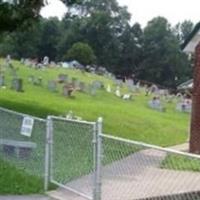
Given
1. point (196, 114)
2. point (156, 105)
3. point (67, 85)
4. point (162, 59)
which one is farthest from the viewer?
point (162, 59)

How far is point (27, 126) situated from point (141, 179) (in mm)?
4489

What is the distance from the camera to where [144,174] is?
961 cm

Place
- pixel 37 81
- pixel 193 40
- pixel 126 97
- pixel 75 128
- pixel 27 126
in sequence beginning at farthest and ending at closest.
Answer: pixel 126 97 < pixel 37 81 < pixel 193 40 < pixel 27 126 < pixel 75 128

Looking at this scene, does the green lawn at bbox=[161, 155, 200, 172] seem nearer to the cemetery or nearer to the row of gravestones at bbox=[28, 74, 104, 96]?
the cemetery

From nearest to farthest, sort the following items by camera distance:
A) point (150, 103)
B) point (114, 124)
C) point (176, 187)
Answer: point (176, 187) < point (114, 124) < point (150, 103)

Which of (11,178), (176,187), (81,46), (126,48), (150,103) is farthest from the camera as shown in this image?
(126,48)

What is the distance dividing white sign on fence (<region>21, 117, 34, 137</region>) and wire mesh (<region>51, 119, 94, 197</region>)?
4.80 ft

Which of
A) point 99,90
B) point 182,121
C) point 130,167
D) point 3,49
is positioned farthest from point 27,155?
point 3,49

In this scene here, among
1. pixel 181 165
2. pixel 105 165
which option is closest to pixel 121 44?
pixel 105 165

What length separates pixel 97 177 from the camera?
31.8ft

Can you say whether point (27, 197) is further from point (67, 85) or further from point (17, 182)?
→ point (67, 85)

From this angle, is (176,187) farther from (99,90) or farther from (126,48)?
(126,48)

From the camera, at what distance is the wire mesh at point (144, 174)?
8.74 m

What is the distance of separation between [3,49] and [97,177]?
8361 centimetres
